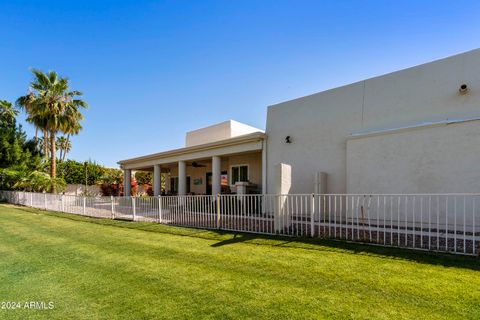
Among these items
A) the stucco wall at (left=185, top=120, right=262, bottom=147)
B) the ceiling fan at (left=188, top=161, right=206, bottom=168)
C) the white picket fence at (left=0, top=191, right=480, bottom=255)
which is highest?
the stucco wall at (left=185, top=120, right=262, bottom=147)

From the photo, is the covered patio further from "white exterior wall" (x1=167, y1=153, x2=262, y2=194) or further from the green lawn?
the green lawn

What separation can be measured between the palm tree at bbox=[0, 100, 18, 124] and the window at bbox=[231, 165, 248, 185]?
2770cm

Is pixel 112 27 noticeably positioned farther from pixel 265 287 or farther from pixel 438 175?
pixel 438 175

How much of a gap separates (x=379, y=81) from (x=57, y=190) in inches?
878

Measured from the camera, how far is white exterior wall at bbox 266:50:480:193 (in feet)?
24.5

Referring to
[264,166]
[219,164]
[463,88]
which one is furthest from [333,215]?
[219,164]

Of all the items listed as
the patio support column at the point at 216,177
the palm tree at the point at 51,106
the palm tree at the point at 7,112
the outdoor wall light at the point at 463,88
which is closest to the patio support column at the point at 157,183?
the patio support column at the point at 216,177

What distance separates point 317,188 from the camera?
974cm

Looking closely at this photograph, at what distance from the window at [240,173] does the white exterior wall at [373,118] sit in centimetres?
390

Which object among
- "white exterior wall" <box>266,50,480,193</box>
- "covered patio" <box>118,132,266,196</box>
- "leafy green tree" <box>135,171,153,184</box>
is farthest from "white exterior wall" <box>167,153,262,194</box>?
"leafy green tree" <box>135,171,153,184</box>

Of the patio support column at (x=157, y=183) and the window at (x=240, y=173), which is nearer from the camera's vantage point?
the window at (x=240, y=173)

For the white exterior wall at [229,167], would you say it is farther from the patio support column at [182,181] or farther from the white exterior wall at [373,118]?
the white exterior wall at [373,118]

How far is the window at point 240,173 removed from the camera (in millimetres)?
15883

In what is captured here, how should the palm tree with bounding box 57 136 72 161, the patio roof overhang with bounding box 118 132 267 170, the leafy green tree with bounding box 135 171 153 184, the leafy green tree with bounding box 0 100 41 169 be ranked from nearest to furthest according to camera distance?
1. the patio roof overhang with bounding box 118 132 267 170
2. the leafy green tree with bounding box 0 100 41 169
3. the leafy green tree with bounding box 135 171 153 184
4. the palm tree with bounding box 57 136 72 161
